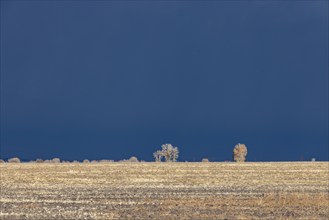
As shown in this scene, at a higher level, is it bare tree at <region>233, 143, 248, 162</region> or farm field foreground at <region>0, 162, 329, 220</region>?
bare tree at <region>233, 143, 248, 162</region>

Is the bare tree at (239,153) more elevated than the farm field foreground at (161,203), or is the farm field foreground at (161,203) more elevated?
the bare tree at (239,153)

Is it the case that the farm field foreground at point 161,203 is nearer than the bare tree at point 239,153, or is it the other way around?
the farm field foreground at point 161,203

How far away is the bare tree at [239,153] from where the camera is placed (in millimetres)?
123875

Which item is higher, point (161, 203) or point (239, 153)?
point (239, 153)

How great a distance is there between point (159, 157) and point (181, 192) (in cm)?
9120

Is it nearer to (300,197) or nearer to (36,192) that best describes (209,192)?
(300,197)

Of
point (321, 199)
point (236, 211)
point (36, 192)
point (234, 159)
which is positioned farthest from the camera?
point (234, 159)

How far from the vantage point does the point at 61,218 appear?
2472 cm

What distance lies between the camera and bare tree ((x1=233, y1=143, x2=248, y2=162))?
12388 cm

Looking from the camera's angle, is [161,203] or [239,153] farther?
[239,153]

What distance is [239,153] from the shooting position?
124312 mm

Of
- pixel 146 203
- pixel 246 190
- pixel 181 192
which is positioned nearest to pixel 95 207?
pixel 146 203

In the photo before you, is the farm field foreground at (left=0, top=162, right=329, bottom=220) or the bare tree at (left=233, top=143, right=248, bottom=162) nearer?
the farm field foreground at (left=0, top=162, right=329, bottom=220)

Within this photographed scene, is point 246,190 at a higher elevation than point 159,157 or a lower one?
lower
